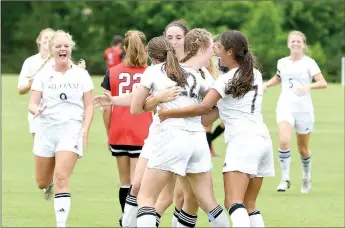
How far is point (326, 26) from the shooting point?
65000 mm

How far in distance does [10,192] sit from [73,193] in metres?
0.89

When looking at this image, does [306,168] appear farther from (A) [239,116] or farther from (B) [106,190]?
(A) [239,116]

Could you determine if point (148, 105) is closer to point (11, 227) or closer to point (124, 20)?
point (11, 227)

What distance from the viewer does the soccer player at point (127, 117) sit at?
36.9 ft

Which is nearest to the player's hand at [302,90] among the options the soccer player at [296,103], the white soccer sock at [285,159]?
the soccer player at [296,103]

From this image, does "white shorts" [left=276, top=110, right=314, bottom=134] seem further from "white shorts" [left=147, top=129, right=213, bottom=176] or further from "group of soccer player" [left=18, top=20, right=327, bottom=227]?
"white shorts" [left=147, top=129, right=213, bottom=176]

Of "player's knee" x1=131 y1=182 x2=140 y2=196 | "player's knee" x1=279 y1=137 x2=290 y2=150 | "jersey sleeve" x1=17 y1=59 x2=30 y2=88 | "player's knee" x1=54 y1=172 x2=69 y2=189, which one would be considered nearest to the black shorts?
"player's knee" x1=54 y1=172 x2=69 y2=189

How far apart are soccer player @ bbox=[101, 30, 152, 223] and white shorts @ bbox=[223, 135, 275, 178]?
242 centimetres

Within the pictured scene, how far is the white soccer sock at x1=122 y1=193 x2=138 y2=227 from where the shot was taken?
1038cm

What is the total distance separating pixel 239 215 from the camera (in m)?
8.84

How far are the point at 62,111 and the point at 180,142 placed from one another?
8.52ft

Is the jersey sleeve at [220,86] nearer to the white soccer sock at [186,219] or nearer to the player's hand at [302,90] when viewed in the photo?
the white soccer sock at [186,219]

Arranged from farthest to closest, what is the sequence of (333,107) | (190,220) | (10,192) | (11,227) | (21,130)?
1. (333,107)
2. (21,130)
3. (10,192)
4. (11,227)
5. (190,220)

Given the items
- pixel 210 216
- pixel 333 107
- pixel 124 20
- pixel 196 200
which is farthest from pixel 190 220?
pixel 124 20
